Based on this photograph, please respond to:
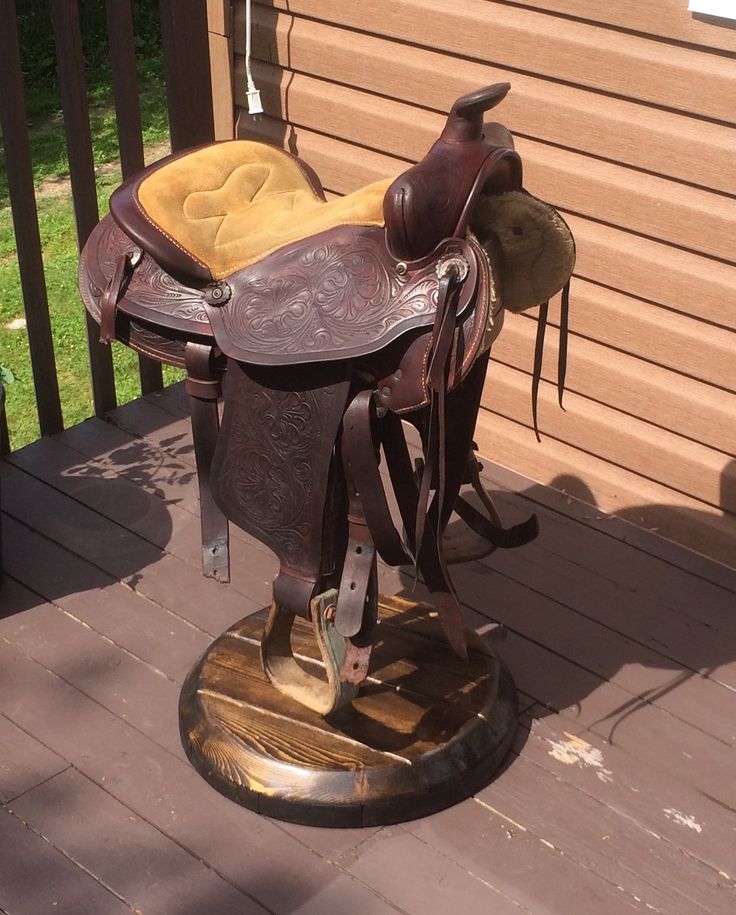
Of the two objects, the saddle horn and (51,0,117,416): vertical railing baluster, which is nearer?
the saddle horn

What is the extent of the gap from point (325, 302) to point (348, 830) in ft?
3.09

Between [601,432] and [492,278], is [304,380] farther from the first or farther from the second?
[601,432]

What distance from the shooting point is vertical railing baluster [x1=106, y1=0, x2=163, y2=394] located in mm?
3084

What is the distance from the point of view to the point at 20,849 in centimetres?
203

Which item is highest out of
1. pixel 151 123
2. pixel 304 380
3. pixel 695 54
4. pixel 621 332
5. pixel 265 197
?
pixel 695 54

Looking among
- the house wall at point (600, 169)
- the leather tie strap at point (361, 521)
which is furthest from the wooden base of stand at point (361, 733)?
the house wall at point (600, 169)

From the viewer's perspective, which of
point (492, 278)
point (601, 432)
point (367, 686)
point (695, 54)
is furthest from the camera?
point (601, 432)

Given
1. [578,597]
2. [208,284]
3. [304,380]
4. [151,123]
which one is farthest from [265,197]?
[151,123]

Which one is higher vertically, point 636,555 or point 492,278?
point 492,278

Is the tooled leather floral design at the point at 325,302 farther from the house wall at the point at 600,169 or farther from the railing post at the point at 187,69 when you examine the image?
the railing post at the point at 187,69

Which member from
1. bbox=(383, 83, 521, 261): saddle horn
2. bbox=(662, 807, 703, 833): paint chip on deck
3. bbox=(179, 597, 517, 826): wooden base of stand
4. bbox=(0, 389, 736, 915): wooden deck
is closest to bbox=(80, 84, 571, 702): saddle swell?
bbox=(383, 83, 521, 261): saddle horn

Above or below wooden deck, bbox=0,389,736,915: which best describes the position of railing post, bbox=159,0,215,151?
above

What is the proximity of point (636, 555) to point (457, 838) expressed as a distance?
1.06 m

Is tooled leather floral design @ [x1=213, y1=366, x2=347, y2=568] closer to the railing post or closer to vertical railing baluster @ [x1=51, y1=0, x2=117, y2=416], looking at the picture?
vertical railing baluster @ [x1=51, y1=0, x2=117, y2=416]
